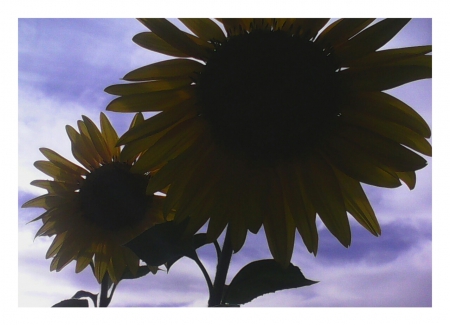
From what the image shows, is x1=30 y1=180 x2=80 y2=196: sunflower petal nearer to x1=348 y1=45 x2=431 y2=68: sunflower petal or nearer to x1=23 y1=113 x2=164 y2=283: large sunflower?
x1=23 y1=113 x2=164 y2=283: large sunflower

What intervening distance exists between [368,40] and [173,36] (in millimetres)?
322

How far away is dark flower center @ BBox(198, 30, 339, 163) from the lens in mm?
746

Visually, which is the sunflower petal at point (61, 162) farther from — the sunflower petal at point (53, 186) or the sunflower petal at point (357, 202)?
the sunflower petal at point (357, 202)

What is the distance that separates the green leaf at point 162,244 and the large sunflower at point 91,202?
0.68 feet

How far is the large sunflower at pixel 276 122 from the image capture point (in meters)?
0.71

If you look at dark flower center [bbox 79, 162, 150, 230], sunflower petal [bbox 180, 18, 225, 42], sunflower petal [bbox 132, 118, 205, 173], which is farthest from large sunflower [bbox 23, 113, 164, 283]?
sunflower petal [bbox 180, 18, 225, 42]

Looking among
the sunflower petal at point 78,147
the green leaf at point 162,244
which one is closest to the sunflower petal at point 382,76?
the green leaf at point 162,244

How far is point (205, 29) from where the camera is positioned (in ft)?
2.49

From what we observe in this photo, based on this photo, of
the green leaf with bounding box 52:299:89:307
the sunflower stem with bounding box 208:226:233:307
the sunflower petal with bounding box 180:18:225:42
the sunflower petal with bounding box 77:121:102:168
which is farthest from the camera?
the sunflower petal with bounding box 77:121:102:168

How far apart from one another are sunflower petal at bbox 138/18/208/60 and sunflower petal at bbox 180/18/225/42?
0.08ft

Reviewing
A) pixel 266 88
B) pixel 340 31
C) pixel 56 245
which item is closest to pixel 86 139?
pixel 56 245

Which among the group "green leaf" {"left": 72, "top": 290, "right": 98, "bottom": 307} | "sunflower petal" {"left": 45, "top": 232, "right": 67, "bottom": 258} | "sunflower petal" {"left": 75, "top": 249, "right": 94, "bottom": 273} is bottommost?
"green leaf" {"left": 72, "top": 290, "right": 98, "bottom": 307}

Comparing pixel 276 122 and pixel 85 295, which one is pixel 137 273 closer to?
pixel 85 295

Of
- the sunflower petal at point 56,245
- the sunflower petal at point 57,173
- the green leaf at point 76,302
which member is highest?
the sunflower petal at point 57,173
